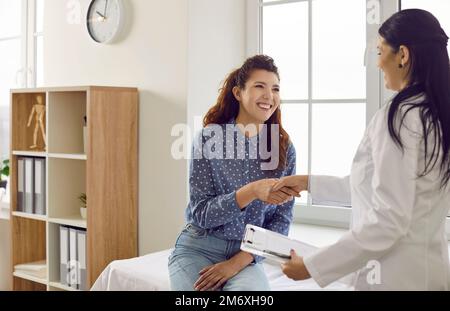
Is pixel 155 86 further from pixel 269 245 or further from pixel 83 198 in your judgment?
pixel 269 245

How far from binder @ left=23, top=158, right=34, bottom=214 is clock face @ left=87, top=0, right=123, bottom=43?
73 cm

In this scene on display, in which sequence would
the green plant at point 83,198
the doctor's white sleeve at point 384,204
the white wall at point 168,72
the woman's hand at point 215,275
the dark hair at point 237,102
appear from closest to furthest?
the doctor's white sleeve at point 384,204, the woman's hand at point 215,275, the dark hair at point 237,102, the white wall at point 168,72, the green plant at point 83,198

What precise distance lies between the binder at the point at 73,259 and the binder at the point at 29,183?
0.34 metres

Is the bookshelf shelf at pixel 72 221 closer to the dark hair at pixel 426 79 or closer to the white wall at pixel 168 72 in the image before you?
the white wall at pixel 168 72

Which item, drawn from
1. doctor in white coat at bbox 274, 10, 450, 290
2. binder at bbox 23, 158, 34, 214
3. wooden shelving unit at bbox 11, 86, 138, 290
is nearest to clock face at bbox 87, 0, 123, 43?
wooden shelving unit at bbox 11, 86, 138, 290

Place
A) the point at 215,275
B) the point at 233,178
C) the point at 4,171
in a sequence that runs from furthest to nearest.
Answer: the point at 4,171 → the point at 233,178 → the point at 215,275

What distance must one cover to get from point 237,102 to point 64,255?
1328 millimetres

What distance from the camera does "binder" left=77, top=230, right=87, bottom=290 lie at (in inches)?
109

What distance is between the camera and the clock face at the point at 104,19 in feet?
9.33

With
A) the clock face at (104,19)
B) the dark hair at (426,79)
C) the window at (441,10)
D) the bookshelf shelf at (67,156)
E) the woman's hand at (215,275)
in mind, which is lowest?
the woman's hand at (215,275)

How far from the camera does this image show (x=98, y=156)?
8.79 feet

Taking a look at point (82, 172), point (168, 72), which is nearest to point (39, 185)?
point (82, 172)

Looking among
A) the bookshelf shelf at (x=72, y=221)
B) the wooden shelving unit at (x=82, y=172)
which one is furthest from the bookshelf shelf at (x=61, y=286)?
the bookshelf shelf at (x=72, y=221)

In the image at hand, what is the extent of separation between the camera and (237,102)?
2094mm
